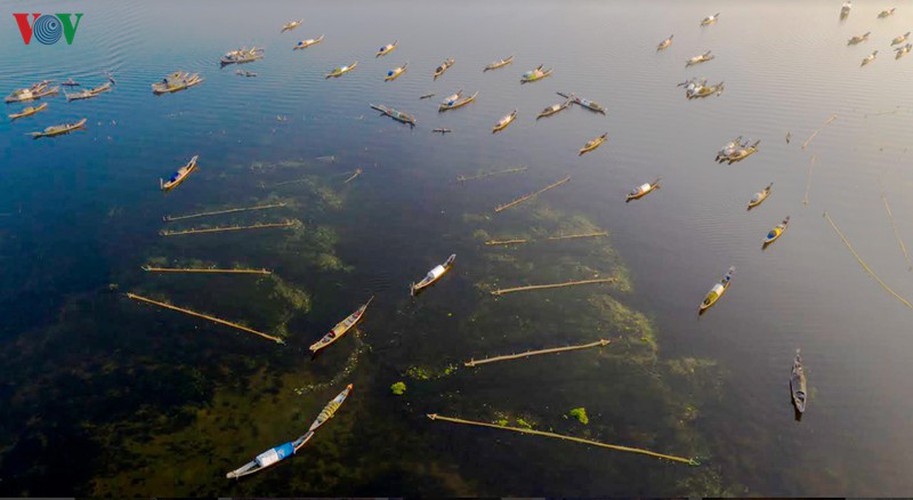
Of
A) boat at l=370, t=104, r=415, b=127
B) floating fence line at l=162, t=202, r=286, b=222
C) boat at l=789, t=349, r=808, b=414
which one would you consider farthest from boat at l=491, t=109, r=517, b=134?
boat at l=789, t=349, r=808, b=414

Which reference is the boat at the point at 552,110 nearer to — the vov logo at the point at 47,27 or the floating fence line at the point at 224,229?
the floating fence line at the point at 224,229

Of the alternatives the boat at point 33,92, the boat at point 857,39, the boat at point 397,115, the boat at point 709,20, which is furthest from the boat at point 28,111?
the boat at point 857,39

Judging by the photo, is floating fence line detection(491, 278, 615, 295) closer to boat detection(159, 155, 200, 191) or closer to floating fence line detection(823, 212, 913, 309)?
floating fence line detection(823, 212, 913, 309)

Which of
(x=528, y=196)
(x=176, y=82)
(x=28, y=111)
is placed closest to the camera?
(x=528, y=196)

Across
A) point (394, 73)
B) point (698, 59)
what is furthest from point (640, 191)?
point (698, 59)

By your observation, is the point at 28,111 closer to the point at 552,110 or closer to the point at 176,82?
the point at 176,82

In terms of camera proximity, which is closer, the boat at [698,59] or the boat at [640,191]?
the boat at [640,191]
